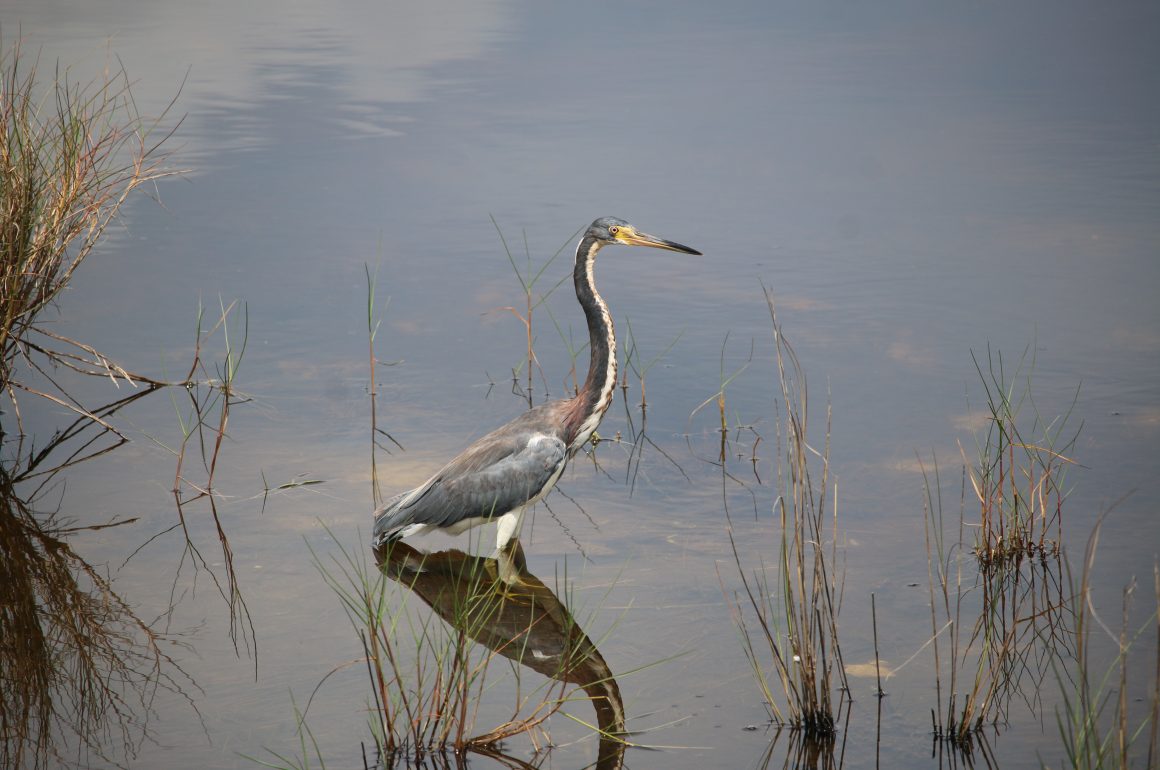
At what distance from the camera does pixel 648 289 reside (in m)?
8.69

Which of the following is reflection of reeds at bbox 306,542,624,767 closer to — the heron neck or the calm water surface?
the calm water surface

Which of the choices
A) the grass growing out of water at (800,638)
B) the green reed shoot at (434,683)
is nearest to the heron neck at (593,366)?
the green reed shoot at (434,683)

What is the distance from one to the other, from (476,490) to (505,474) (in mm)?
140

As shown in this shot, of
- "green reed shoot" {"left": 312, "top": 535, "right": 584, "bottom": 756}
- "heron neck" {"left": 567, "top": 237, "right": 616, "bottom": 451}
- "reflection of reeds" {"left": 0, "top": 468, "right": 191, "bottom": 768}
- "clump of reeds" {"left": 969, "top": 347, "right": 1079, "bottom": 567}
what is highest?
"heron neck" {"left": 567, "top": 237, "right": 616, "bottom": 451}

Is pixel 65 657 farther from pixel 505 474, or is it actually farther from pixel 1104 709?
pixel 1104 709

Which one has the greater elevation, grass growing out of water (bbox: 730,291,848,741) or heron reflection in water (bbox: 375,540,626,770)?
grass growing out of water (bbox: 730,291,848,741)

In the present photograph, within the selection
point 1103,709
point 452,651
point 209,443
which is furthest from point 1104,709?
point 209,443

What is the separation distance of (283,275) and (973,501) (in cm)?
522

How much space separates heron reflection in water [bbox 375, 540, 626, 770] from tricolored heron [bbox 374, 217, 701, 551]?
140mm

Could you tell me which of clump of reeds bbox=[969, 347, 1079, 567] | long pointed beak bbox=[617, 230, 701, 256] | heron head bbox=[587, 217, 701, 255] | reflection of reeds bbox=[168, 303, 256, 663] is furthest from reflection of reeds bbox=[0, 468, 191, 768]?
clump of reeds bbox=[969, 347, 1079, 567]

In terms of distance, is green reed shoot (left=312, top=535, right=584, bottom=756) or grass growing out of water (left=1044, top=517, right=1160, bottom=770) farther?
green reed shoot (left=312, top=535, right=584, bottom=756)

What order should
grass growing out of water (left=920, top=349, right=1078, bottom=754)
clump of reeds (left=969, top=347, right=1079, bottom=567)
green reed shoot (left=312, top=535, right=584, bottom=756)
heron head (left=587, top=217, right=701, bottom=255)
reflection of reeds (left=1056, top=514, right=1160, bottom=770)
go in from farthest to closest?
heron head (left=587, top=217, right=701, bottom=255) < clump of reeds (left=969, top=347, right=1079, bottom=567) < grass growing out of water (left=920, top=349, right=1078, bottom=754) < green reed shoot (left=312, top=535, right=584, bottom=756) < reflection of reeds (left=1056, top=514, right=1160, bottom=770)

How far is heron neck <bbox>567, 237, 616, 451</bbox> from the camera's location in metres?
5.91

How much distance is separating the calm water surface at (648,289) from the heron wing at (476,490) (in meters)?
0.26
